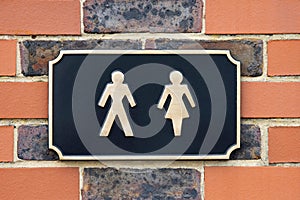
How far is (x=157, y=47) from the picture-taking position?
3.72 feet

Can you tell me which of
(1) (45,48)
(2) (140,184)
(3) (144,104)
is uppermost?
(1) (45,48)

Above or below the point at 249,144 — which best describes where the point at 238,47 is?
above

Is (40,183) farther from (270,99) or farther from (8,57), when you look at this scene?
(270,99)

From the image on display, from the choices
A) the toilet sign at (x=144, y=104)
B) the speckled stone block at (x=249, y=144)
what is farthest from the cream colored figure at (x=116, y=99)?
the speckled stone block at (x=249, y=144)

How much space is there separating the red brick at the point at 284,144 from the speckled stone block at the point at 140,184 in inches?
6.2

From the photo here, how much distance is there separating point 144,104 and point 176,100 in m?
0.06

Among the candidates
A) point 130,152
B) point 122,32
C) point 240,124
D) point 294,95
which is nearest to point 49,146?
point 130,152

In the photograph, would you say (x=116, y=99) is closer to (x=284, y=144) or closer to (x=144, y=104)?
(x=144, y=104)

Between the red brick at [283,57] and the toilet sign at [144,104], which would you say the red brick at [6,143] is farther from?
the red brick at [283,57]

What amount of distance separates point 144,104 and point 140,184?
160mm

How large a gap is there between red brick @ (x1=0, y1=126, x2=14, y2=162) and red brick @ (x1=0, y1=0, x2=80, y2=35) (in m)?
0.19

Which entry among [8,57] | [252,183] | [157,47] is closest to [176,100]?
[157,47]

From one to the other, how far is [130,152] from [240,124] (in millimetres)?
226

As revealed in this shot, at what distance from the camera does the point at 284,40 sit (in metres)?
1.14
